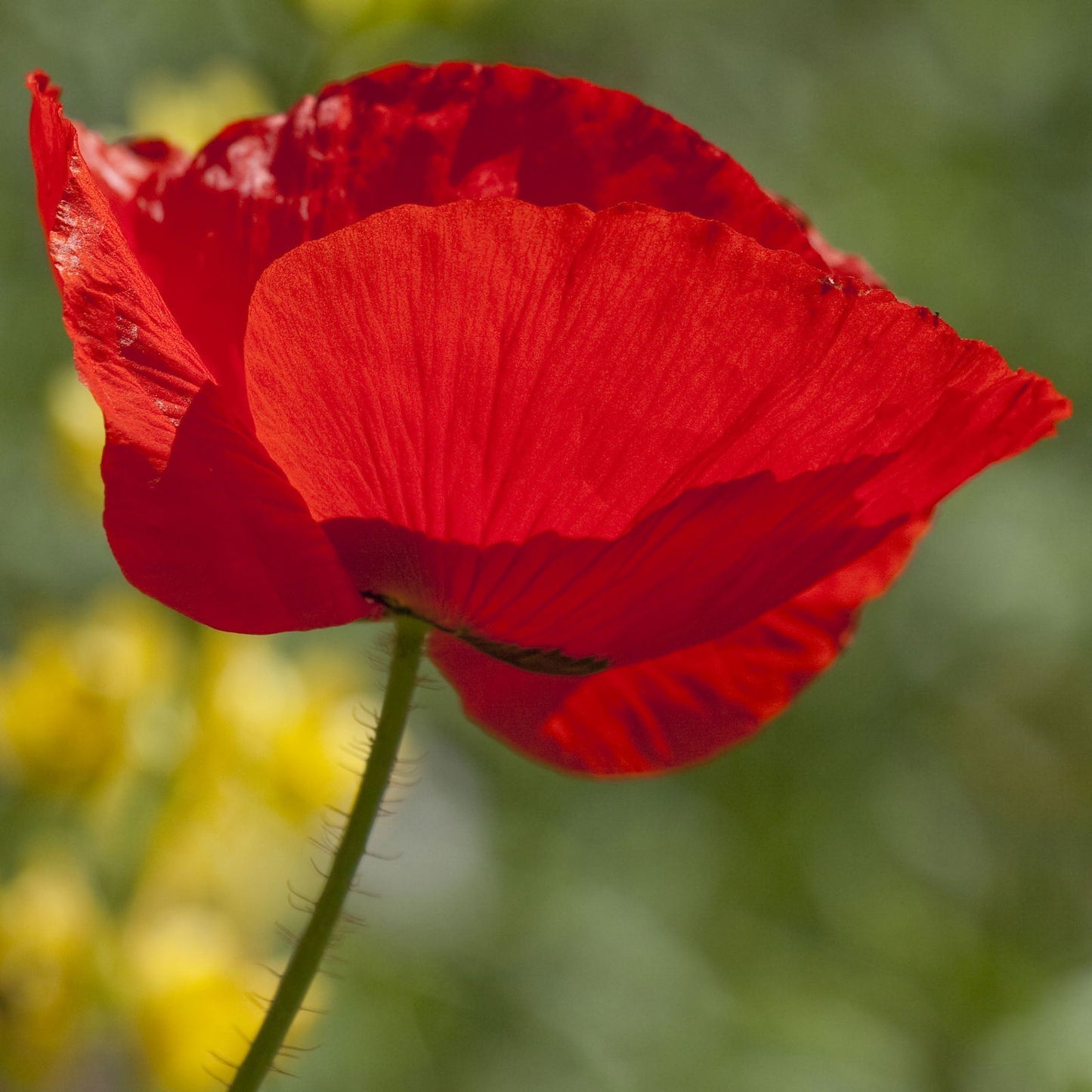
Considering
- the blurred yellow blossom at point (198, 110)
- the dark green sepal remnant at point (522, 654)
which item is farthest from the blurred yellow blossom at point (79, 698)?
the dark green sepal remnant at point (522, 654)

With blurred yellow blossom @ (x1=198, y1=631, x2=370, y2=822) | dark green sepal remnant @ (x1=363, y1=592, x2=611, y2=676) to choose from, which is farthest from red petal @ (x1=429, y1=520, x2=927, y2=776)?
blurred yellow blossom @ (x1=198, y1=631, x2=370, y2=822)

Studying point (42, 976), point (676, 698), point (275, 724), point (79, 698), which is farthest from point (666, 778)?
point (676, 698)

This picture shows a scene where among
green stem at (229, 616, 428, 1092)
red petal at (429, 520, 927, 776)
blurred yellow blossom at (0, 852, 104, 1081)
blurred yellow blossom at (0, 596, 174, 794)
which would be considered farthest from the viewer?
blurred yellow blossom at (0, 596, 174, 794)

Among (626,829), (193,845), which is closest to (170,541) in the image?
(193,845)

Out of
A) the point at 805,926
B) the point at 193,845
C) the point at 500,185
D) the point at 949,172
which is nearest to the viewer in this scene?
the point at 500,185

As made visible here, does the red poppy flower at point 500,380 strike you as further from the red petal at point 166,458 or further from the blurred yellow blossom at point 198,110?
the blurred yellow blossom at point 198,110

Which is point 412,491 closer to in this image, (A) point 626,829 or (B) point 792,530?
(B) point 792,530

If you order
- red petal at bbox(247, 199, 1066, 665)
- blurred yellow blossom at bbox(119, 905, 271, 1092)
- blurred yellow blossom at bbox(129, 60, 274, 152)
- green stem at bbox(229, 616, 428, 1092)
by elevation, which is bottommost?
green stem at bbox(229, 616, 428, 1092)

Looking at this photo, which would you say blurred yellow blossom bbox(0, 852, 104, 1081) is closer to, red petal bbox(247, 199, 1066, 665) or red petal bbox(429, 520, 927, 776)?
red petal bbox(429, 520, 927, 776)
